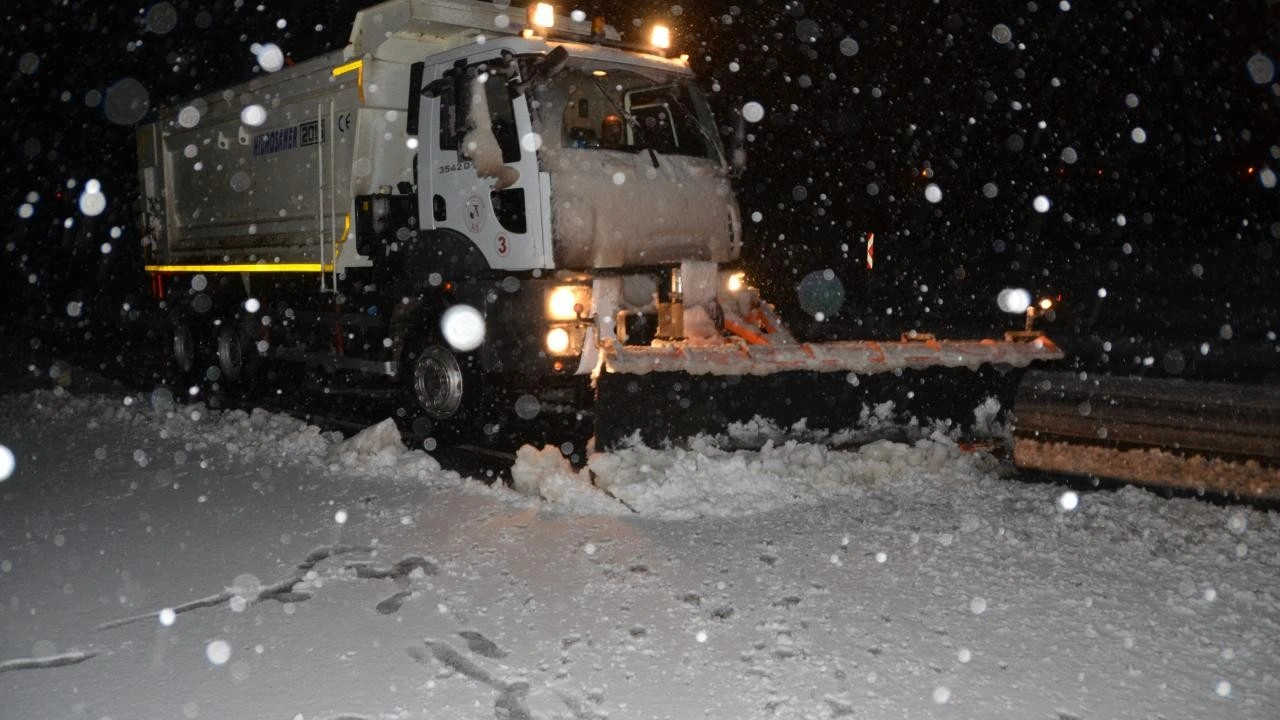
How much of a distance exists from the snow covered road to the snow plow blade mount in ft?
1.11

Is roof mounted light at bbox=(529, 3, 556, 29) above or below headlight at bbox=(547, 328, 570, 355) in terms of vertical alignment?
above

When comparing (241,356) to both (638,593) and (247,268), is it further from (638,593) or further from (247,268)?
(638,593)

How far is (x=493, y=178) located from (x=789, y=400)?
107 inches

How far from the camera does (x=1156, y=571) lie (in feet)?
14.8

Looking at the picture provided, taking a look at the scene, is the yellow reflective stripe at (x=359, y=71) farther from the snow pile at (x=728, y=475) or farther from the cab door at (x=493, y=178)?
the snow pile at (x=728, y=475)

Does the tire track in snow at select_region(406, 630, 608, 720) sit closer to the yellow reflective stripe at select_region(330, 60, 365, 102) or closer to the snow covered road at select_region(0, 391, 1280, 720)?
the snow covered road at select_region(0, 391, 1280, 720)

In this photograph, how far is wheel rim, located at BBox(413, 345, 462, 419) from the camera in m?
7.61

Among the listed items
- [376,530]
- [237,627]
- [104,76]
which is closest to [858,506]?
[376,530]

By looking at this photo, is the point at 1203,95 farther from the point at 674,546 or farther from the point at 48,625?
the point at 48,625

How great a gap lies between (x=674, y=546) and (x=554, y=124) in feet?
11.4

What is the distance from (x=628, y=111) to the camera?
763cm

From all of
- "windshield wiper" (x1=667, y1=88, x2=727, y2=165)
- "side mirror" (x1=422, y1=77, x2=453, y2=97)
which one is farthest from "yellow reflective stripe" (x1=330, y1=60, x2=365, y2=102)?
"windshield wiper" (x1=667, y1=88, x2=727, y2=165)

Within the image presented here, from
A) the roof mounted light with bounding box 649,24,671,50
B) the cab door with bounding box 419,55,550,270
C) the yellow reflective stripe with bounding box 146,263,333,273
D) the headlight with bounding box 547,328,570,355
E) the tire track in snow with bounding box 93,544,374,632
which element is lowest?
the tire track in snow with bounding box 93,544,374,632

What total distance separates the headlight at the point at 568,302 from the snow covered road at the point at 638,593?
3.83 feet
